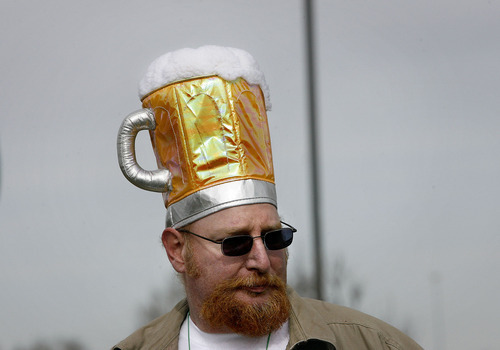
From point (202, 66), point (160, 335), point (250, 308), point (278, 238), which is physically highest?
point (202, 66)

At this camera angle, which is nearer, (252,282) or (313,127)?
(252,282)

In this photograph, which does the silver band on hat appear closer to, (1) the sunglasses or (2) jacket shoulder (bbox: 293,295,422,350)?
(1) the sunglasses

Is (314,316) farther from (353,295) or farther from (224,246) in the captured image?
(353,295)

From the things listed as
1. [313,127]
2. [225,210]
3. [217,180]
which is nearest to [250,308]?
[225,210]

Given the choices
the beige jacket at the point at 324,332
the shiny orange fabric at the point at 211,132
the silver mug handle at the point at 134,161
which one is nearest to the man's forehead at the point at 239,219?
the shiny orange fabric at the point at 211,132

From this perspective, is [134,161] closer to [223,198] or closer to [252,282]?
[223,198]

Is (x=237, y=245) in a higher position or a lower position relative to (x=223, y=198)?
lower

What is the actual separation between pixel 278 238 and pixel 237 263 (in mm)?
180

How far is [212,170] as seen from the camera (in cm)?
275

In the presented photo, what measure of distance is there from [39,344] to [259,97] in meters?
2.01

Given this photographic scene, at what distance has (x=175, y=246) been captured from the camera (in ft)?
9.51

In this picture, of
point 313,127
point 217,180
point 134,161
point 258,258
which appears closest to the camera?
point 258,258

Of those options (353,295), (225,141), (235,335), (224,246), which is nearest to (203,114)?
(225,141)

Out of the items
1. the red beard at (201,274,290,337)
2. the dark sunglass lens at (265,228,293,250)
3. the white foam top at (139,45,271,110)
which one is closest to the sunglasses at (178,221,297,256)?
the dark sunglass lens at (265,228,293,250)
